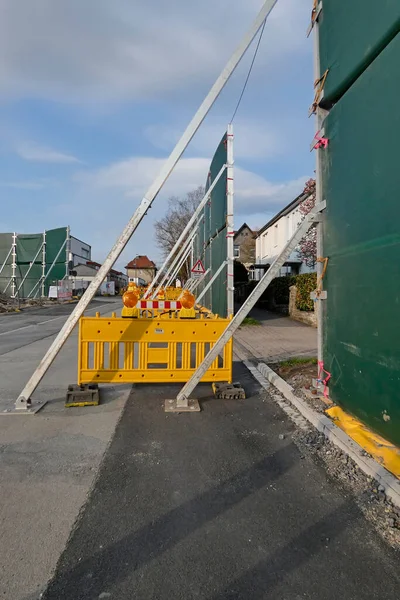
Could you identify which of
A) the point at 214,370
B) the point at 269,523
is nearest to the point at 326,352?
the point at 214,370

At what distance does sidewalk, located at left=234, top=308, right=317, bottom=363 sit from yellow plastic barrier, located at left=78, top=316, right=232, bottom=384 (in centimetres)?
317

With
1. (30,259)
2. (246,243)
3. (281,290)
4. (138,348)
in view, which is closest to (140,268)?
(246,243)

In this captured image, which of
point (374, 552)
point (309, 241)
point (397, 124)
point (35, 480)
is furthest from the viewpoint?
point (309, 241)

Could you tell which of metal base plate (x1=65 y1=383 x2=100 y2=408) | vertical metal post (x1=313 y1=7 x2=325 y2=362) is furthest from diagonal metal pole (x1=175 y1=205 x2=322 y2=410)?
metal base plate (x1=65 y1=383 x2=100 y2=408)

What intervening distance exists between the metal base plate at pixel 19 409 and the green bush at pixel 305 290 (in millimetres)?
12943

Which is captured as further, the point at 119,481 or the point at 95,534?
the point at 119,481

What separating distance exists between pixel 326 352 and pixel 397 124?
9.30 ft

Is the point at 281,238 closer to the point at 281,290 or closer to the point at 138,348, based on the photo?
the point at 281,290

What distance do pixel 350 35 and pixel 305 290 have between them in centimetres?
1293

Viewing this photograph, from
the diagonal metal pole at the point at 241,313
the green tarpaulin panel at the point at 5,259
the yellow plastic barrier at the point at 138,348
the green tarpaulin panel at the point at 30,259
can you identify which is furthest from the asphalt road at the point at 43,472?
the green tarpaulin panel at the point at 5,259

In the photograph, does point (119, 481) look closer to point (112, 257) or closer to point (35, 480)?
point (35, 480)

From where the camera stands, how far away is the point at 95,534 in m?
2.42

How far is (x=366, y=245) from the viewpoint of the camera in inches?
150

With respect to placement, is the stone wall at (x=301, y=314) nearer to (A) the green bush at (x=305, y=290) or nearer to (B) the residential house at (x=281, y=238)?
(A) the green bush at (x=305, y=290)
